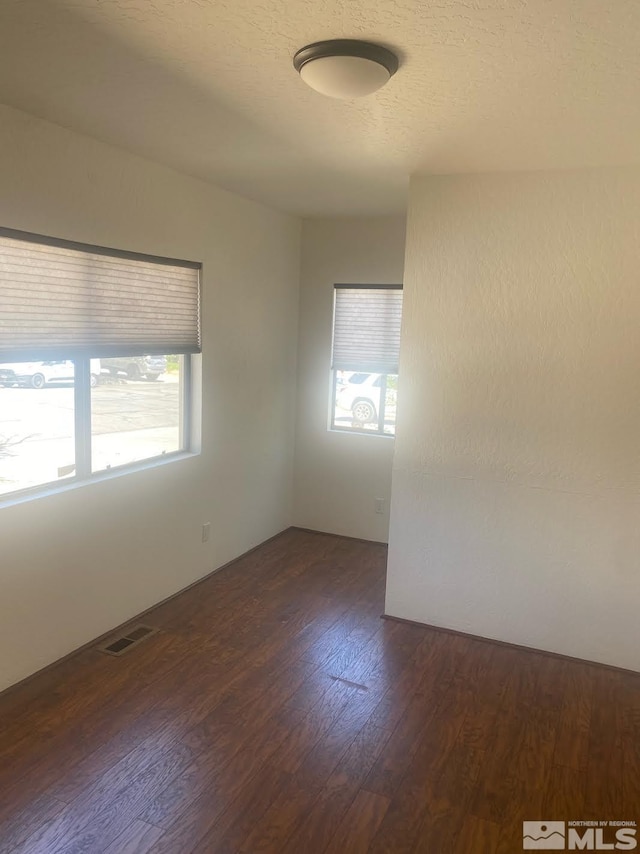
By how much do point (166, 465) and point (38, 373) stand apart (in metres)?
1.04

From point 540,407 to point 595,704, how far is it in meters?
1.48

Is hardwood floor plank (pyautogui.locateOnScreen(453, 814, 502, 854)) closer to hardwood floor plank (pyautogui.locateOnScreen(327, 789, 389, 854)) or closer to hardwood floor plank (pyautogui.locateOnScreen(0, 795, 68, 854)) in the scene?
hardwood floor plank (pyautogui.locateOnScreen(327, 789, 389, 854))

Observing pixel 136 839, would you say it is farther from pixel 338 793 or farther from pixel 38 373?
pixel 38 373

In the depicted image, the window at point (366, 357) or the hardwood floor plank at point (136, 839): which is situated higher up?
the window at point (366, 357)

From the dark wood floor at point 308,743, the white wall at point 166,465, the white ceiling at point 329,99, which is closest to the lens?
the white ceiling at point 329,99

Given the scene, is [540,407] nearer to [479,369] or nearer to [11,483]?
[479,369]

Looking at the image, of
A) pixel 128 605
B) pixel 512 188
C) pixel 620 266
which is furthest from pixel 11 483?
pixel 620 266

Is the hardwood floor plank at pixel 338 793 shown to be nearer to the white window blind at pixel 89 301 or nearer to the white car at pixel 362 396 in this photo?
the white window blind at pixel 89 301

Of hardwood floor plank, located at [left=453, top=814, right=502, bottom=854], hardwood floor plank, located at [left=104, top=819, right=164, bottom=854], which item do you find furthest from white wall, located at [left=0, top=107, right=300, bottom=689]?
hardwood floor plank, located at [left=453, top=814, right=502, bottom=854]

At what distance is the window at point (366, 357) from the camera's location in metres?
4.70

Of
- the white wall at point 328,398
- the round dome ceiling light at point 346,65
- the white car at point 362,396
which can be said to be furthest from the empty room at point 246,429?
the white car at point 362,396

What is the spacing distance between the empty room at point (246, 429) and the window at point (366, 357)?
694 mm

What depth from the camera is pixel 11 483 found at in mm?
2801

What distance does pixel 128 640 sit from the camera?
3.28 meters
